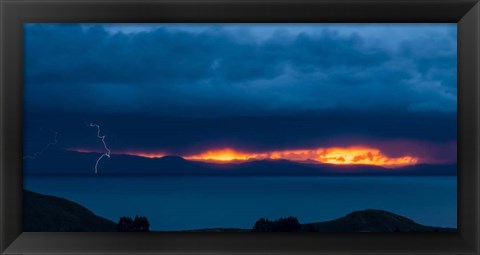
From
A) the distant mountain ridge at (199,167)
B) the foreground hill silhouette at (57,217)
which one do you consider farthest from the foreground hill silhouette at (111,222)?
the distant mountain ridge at (199,167)

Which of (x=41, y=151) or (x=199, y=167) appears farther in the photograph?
(x=199, y=167)

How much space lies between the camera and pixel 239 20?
1487 millimetres

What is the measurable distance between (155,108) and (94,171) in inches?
13.8

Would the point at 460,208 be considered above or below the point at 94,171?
below

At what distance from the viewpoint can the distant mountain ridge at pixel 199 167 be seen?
2.01 m

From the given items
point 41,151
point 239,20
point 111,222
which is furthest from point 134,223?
point 239,20

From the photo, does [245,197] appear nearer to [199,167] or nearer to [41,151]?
[199,167]

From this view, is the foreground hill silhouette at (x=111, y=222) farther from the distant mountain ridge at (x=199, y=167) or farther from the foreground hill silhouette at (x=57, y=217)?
the distant mountain ridge at (x=199, y=167)

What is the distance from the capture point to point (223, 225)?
1.91 meters

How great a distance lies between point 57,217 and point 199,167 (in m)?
0.58

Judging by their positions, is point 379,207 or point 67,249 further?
point 379,207

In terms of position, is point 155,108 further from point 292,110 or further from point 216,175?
point 292,110

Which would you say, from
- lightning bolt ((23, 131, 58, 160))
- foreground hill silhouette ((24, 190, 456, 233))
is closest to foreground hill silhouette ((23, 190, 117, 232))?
foreground hill silhouette ((24, 190, 456, 233))

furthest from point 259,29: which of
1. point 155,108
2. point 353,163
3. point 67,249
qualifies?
point 67,249
